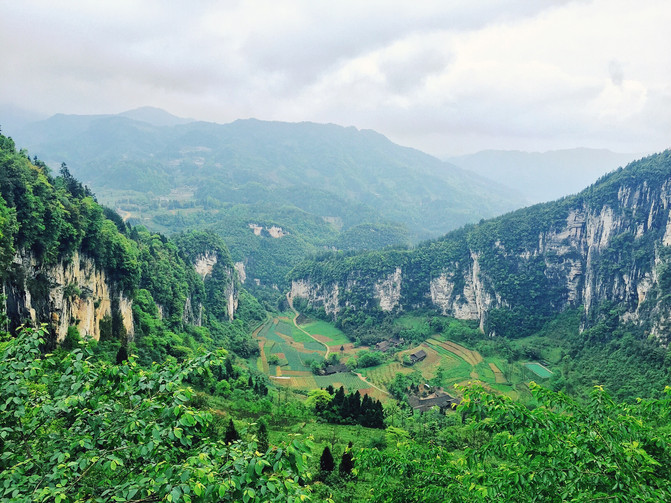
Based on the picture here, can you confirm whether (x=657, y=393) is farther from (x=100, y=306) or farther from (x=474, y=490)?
(x=100, y=306)

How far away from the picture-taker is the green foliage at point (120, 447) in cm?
650

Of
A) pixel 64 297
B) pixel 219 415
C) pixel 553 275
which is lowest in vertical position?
pixel 219 415

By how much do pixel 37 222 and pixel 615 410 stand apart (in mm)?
41879

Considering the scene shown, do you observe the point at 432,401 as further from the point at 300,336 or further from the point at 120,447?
the point at 120,447

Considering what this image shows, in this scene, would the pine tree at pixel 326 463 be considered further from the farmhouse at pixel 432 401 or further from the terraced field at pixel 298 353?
the terraced field at pixel 298 353

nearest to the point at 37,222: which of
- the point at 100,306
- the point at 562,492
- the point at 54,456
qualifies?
the point at 100,306

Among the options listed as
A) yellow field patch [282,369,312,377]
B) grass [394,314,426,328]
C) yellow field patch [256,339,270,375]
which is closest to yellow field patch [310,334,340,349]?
yellow field patch [256,339,270,375]

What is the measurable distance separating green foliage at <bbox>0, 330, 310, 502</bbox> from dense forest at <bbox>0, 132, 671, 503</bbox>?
0.13 ft

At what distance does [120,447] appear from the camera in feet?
26.2

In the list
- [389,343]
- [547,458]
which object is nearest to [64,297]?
[547,458]

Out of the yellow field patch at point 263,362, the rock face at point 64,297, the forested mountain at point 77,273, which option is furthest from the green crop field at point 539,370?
the rock face at point 64,297

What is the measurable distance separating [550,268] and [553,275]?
2.04 meters

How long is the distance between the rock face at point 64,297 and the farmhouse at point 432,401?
45931 mm

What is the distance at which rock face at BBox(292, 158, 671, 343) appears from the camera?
83.0 metres
